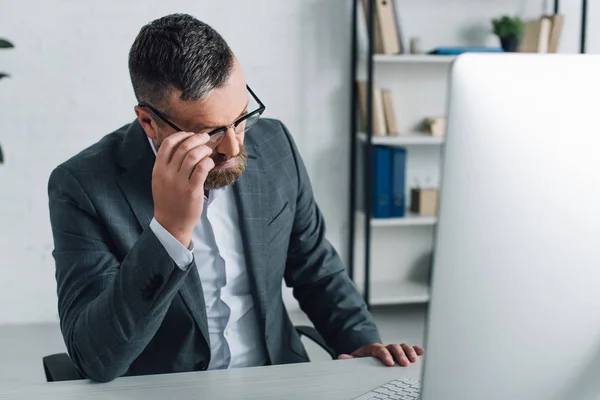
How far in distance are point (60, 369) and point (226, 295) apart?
1.13ft

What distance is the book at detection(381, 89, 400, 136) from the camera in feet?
10.9

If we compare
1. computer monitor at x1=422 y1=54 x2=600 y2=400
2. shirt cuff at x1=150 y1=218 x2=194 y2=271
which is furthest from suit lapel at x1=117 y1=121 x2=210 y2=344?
computer monitor at x1=422 y1=54 x2=600 y2=400

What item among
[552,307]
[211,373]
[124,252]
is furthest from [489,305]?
[124,252]

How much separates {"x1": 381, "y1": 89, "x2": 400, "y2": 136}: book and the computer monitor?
107 inches

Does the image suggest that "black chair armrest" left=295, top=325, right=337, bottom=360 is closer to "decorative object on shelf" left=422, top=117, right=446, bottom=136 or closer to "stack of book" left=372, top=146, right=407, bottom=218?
"stack of book" left=372, top=146, right=407, bottom=218

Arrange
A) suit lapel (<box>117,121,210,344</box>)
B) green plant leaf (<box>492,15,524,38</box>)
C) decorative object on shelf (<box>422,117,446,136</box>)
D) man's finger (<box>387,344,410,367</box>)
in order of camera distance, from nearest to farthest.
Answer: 1. man's finger (<box>387,344,410,367</box>)
2. suit lapel (<box>117,121,210,344</box>)
3. green plant leaf (<box>492,15,524,38</box>)
4. decorative object on shelf (<box>422,117,446,136</box>)

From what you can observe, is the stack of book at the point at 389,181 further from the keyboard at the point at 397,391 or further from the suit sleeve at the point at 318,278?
the keyboard at the point at 397,391

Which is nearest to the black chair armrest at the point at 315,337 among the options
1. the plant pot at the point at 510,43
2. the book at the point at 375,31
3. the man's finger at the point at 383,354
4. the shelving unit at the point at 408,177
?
the man's finger at the point at 383,354

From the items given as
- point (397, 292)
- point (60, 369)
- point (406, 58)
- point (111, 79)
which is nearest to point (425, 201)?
point (397, 292)

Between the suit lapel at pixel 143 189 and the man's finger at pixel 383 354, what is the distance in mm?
308

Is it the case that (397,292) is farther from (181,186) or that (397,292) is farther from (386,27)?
(181,186)

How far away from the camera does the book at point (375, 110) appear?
10.9ft

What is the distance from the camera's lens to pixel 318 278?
1.53 m

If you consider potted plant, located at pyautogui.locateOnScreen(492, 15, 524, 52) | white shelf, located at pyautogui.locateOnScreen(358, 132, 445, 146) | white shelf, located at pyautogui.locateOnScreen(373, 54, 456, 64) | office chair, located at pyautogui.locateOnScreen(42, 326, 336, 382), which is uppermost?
potted plant, located at pyautogui.locateOnScreen(492, 15, 524, 52)
